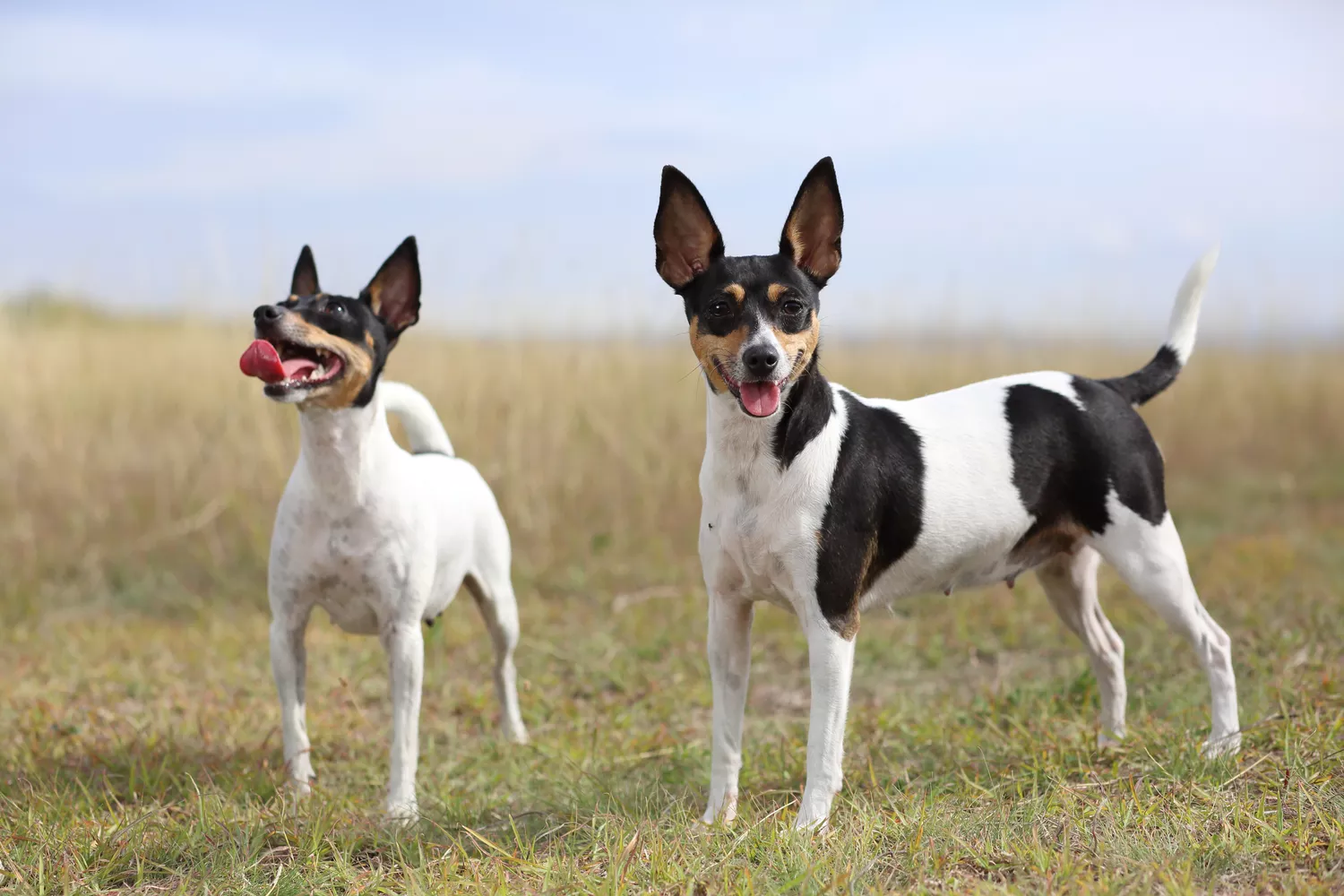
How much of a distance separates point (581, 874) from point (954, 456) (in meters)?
1.85

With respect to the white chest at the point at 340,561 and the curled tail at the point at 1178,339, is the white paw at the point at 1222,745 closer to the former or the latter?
the curled tail at the point at 1178,339

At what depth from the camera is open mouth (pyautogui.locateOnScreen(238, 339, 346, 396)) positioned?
389cm

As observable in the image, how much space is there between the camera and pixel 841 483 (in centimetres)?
373

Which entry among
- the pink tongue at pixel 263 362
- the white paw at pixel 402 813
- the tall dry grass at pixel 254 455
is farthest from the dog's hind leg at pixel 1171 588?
the tall dry grass at pixel 254 455

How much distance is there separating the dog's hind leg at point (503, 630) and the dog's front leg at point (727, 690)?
1505 mm

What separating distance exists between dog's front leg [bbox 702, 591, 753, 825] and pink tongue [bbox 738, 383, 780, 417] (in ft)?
2.53

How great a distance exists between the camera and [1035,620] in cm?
705

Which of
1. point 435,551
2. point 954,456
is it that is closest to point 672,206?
point 954,456

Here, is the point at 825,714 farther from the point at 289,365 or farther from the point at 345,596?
the point at 289,365

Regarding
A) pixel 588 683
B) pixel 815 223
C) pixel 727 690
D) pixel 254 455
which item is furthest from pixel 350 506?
pixel 254 455

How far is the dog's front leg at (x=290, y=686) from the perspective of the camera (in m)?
4.37

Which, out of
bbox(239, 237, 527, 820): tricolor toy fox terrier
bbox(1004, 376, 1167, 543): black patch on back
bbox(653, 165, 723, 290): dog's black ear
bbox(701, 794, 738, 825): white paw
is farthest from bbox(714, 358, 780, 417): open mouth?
bbox(239, 237, 527, 820): tricolor toy fox terrier

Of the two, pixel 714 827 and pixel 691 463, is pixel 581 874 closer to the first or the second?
pixel 714 827

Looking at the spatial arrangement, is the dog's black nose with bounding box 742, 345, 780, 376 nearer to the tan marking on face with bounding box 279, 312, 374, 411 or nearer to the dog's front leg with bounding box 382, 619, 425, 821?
the tan marking on face with bounding box 279, 312, 374, 411
